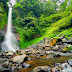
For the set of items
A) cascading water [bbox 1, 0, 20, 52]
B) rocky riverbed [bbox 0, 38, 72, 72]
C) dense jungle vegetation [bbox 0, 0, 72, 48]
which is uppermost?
dense jungle vegetation [bbox 0, 0, 72, 48]

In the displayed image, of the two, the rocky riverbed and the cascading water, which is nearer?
the rocky riverbed

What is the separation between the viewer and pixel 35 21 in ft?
58.0

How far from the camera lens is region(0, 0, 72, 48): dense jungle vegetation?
14.9 meters

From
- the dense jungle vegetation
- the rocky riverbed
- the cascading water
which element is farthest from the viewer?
the dense jungle vegetation

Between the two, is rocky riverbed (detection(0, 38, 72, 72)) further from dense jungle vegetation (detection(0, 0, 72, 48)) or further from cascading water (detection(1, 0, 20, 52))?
cascading water (detection(1, 0, 20, 52))

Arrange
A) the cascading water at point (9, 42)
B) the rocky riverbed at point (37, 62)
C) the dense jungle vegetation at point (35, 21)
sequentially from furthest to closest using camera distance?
1. the dense jungle vegetation at point (35, 21)
2. the cascading water at point (9, 42)
3. the rocky riverbed at point (37, 62)

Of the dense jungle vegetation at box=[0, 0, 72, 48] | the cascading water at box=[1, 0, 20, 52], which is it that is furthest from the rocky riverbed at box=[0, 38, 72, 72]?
the cascading water at box=[1, 0, 20, 52]

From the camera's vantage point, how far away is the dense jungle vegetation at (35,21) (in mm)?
14867

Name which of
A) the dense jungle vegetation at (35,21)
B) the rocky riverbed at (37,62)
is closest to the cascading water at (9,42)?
the dense jungle vegetation at (35,21)

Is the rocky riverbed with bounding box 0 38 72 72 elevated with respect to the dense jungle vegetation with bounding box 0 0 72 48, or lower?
lower

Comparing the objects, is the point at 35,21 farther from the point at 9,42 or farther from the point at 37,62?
the point at 37,62

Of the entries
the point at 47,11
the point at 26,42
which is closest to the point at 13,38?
the point at 26,42

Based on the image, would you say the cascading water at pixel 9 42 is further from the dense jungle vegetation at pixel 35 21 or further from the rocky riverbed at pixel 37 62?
the rocky riverbed at pixel 37 62

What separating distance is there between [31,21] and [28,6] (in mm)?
6908
